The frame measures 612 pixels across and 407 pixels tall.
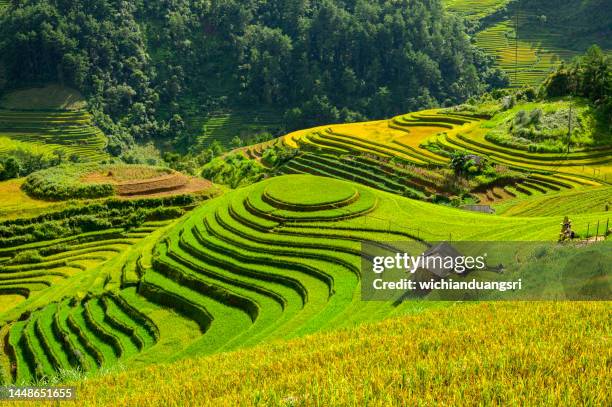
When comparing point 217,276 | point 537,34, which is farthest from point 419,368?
point 537,34

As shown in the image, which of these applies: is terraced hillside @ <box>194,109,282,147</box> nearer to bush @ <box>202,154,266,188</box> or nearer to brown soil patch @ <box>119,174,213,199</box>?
bush @ <box>202,154,266,188</box>

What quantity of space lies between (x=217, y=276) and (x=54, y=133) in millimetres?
70421

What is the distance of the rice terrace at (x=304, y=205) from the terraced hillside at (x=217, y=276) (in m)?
0.19

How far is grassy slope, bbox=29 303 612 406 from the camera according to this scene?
9523 millimetres

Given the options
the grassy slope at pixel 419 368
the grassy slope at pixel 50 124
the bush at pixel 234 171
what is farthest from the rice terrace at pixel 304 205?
the grassy slope at pixel 50 124

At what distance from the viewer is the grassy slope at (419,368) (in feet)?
31.2

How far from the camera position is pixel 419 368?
1089 centimetres

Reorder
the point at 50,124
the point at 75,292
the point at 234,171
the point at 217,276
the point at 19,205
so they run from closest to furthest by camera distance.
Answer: the point at 217,276, the point at 75,292, the point at 19,205, the point at 234,171, the point at 50,124

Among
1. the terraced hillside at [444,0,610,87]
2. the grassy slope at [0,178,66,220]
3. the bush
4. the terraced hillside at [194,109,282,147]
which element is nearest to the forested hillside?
the terraced hillside at [194,109,282,147]

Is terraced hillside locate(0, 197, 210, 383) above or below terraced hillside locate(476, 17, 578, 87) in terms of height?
below

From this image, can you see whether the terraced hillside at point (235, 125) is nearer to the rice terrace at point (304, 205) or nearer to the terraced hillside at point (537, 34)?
the rice terrace at point (304, 205)

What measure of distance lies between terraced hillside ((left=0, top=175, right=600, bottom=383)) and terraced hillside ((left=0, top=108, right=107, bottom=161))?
4556 centimetres

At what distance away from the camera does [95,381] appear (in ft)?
50.9

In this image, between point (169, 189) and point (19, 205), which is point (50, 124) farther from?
point (19, 205)
